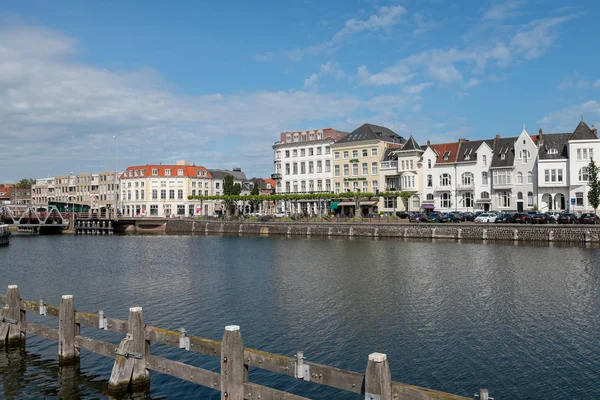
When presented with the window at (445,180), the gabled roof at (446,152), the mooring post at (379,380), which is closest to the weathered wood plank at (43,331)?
the mooring post at (379,380)

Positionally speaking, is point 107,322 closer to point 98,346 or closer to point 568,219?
point 98,346

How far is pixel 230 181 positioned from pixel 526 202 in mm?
69527

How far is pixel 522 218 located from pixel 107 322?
216ft

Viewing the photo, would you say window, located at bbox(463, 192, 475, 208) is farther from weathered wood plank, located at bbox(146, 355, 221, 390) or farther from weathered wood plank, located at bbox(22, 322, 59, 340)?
weathered wood plank, located at bbox(146, 355, 221, 390)

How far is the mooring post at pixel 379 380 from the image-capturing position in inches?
389

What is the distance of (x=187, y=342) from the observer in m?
13.7

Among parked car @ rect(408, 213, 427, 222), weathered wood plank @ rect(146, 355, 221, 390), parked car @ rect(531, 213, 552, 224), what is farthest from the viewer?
parked car @ rect(408, 213, 427, 222)

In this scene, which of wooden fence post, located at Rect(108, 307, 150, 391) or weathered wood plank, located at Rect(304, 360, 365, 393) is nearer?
weathered wood plank, located at Rect(304, 360, 365, 393)

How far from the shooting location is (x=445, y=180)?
96.4 m

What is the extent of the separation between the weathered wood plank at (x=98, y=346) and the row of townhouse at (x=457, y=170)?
7895cm

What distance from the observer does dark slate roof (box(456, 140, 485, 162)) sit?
307ft

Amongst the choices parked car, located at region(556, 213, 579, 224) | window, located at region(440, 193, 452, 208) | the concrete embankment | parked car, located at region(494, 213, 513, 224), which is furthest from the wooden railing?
window, located at region(440, 193, 452, 208)

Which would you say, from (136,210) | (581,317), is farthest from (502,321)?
(136,210)

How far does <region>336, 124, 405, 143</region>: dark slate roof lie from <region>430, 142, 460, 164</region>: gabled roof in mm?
12358
